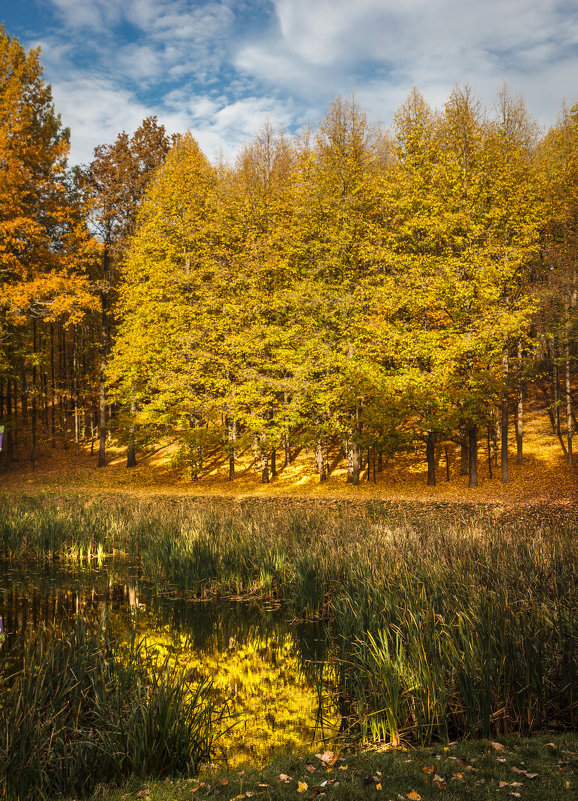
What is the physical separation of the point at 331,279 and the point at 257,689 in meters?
17.3

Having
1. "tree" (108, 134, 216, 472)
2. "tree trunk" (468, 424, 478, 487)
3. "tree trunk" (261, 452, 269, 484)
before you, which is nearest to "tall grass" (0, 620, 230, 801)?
"tree trunk" (468, 424, 478, 487)

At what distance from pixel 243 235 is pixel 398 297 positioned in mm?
7314

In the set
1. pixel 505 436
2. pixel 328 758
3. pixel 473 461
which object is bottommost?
pixel 328 758

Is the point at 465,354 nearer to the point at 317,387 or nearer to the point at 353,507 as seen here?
the point at 317,387

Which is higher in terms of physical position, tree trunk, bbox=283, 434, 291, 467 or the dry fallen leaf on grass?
tree trunk, bbox=283, 434, 291, 467

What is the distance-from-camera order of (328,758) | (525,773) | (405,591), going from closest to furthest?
(525,773) → (328,758) → (405,591)

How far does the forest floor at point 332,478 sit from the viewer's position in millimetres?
17709

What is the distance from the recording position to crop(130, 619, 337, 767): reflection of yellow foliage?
471 cm

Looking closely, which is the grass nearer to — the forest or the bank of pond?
the bank of pond

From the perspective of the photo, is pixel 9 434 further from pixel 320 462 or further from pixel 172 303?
pixel 320 462

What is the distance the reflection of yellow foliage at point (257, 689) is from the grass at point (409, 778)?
2.41ft

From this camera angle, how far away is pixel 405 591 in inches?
221

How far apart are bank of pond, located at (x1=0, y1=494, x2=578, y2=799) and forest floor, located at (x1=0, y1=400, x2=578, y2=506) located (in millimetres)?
7162

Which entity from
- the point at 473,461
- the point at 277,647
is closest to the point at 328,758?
the point at 277,647
